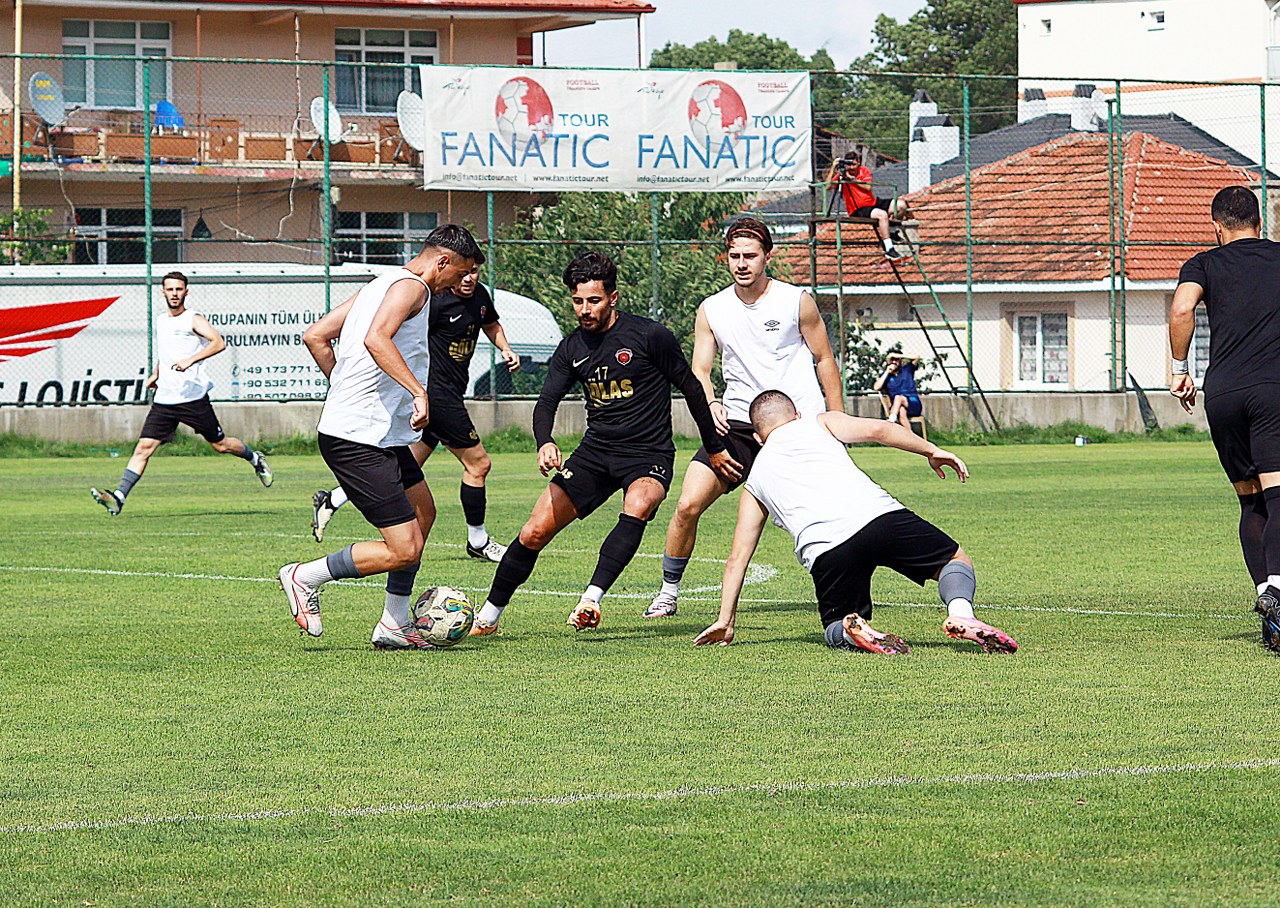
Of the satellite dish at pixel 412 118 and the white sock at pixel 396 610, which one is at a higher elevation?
the satellite dish at pixel 412 118

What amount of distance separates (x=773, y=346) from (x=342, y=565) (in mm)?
2510

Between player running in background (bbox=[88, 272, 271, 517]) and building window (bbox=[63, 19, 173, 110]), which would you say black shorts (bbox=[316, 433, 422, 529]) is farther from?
building window (bbox=[63, 19, 173, 110])

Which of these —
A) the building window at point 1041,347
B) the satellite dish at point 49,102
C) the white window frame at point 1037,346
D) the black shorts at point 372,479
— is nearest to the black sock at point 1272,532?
the black shorts at point 372,479

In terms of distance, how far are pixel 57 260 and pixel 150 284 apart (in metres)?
3.15

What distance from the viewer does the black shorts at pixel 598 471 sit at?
31.2 ft

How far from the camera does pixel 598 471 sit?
9547 millimetres

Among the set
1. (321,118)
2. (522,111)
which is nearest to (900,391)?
(522,111)

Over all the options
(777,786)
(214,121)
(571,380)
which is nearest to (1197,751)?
(777,786)

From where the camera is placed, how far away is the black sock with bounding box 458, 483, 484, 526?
13234 mm

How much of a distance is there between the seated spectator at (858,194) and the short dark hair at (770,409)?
75.1ft

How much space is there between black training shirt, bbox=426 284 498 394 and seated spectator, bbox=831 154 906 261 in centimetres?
1889

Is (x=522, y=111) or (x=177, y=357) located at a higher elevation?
(x=522, y=111)

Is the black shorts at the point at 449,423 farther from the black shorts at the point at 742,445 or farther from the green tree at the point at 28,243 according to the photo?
the green tree at the point at 28,243

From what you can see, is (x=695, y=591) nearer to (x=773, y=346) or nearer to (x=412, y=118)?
(x=773, y=346)
